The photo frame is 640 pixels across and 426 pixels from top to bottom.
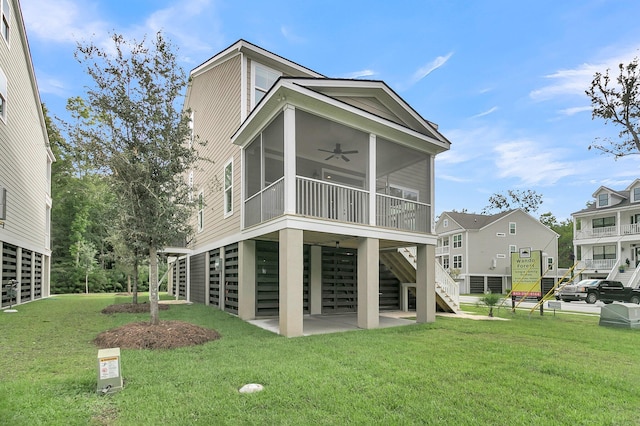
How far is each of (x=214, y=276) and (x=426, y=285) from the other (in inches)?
309

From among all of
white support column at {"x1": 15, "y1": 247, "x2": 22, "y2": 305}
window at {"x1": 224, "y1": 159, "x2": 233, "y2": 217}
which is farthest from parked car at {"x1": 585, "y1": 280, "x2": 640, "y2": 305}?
white support column at {"x1": 15, "y1": 247, "x2": 22, "y2": 305}

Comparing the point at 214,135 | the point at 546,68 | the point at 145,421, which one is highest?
the point at 546,68

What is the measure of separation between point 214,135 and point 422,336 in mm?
11125

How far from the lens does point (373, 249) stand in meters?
8.86

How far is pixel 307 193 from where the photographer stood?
27.2ft

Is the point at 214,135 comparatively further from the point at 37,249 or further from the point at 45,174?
the point at 45,174

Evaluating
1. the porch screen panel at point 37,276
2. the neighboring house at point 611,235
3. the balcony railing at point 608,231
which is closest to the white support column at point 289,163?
the porch screen panel at point 37,276

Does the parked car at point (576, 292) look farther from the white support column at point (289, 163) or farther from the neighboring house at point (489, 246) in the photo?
the white support column at point (289, 163)

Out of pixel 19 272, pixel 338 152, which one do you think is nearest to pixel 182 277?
pixel 19 272

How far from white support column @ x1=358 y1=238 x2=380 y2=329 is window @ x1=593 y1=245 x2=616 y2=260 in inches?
1225

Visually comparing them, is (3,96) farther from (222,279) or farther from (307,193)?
(307,193)

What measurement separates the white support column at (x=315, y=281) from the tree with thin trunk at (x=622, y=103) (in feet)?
36.5

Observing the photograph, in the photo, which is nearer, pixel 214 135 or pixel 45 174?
pixel 214 135

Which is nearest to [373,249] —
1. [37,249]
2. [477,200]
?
[37,249]
